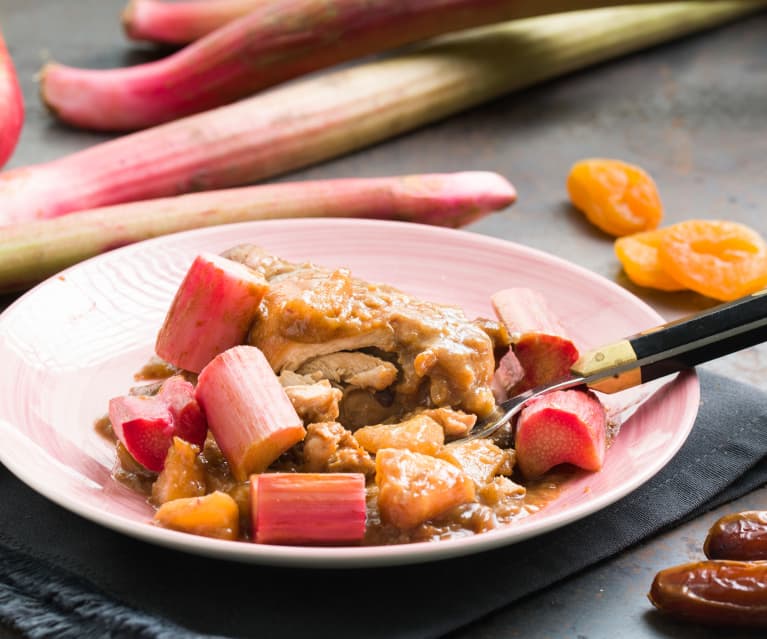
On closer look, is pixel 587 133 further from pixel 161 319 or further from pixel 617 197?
pixel 161 319

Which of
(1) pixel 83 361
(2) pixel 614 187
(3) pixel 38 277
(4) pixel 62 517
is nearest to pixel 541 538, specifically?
(4) pixel 62 517

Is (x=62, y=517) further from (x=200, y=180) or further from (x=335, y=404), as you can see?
(x=200, y=180)

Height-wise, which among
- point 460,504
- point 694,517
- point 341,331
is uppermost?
point 341,331

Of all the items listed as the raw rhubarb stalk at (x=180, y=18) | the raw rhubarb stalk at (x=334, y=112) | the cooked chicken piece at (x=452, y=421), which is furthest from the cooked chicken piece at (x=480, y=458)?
the raw rhubarb stalk at (x=180, y=18)

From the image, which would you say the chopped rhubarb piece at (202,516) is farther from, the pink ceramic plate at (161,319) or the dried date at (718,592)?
the dried date at (718,592)

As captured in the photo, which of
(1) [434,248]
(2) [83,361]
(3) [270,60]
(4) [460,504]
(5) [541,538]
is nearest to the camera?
(4) [460,504]

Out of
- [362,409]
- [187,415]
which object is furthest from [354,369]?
[187,415]

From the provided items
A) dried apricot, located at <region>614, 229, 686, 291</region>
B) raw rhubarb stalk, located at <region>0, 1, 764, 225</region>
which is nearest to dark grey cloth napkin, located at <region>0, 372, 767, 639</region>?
dried apricot, located at <region>614, 229, 686, 291</region>
